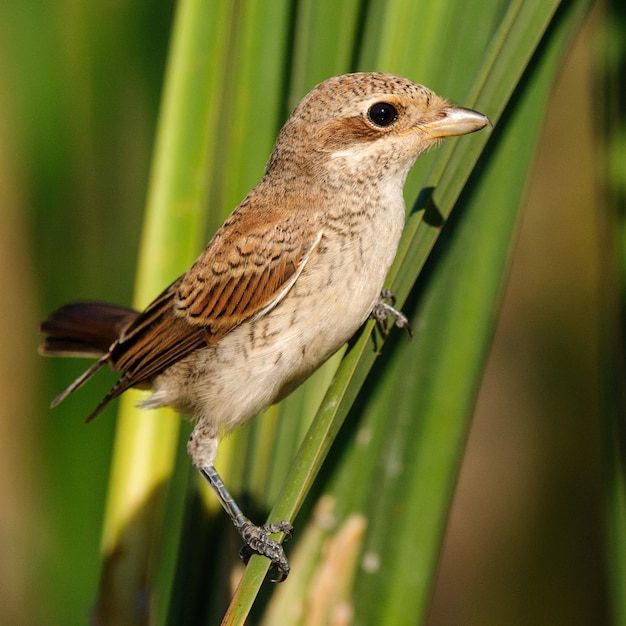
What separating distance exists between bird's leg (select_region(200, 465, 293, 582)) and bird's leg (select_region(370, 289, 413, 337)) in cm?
47

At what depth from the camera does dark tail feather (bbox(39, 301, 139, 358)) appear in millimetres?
2324

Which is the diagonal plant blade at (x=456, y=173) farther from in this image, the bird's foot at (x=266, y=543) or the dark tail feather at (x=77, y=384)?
the dark tail feather at (x=77, y=384)

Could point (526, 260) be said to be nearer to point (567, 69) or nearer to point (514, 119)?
point (567, 69)

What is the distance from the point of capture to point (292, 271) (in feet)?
6.59

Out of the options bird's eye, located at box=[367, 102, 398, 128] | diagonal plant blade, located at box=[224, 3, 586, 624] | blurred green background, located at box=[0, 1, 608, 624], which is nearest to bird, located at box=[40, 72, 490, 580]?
bird's eye, located at box=[367, 102, 398, 128]

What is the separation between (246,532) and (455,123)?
0.98m

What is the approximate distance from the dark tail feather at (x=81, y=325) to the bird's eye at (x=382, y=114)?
31.2 inches

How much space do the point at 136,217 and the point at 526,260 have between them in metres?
1.73

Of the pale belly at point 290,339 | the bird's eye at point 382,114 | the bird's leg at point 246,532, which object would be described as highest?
the bird's eye at point 382,114

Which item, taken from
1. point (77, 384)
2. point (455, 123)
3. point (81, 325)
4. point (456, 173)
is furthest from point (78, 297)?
point (456, 173)

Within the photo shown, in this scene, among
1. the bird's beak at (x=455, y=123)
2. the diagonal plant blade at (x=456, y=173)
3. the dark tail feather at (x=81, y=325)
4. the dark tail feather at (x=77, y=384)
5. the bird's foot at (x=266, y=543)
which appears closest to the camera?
the diagonal plant blade at (x=456, y=173)

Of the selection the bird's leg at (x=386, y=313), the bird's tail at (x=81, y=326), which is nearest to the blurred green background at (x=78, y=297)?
the bird's tail at (x=81, y=326)

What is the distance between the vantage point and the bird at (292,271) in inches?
75.2

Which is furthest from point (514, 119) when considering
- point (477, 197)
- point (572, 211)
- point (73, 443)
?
point (572, 211)
